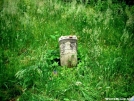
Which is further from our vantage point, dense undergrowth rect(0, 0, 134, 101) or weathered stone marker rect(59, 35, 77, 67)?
weathered stone marker rect(59, 35, 77, 67)

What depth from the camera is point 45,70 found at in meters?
4.52

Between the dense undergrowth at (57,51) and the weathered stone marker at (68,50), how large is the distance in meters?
0.15

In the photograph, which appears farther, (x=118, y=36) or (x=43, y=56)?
(x=118, y=36)

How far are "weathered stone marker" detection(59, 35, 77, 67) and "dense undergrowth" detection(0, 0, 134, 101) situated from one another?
0.48 ft

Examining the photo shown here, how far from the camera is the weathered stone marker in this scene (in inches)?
195

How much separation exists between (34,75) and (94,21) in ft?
8.76

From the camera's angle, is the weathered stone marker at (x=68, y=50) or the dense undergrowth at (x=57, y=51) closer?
the dense undergrowth at (x=57, y=51)

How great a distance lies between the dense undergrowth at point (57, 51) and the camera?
430 centimetres

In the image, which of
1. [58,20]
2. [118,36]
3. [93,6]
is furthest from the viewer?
[93,6]

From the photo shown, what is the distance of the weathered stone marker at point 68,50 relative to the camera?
4.96 meters

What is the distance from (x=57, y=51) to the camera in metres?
5.33

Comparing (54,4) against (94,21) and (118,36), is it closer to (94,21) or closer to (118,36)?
(94,21)

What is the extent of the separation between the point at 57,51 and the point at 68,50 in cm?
43

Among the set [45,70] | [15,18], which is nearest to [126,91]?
[45,70]
